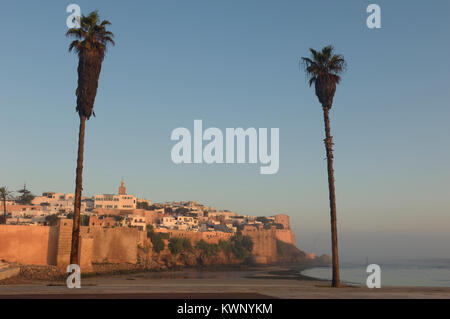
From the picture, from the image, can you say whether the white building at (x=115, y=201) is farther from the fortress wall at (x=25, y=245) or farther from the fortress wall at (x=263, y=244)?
the fortress wall at (x=25, y=245)

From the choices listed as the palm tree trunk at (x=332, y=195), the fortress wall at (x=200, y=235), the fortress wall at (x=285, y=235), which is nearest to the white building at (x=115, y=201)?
the fortress wall at (x=200, y=235)

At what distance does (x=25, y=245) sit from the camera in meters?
57.0

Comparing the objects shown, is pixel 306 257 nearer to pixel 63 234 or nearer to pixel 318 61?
pixel 63 234

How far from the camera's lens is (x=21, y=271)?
45438 millimetres

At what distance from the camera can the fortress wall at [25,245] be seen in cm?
5644

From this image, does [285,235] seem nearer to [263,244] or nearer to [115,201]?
[263,244]

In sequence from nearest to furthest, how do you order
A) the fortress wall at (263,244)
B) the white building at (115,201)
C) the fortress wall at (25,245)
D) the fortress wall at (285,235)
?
the fortress wall at (25,245) < the white building at (115,201) < the fortress wall at (263,244) < the fortress wall at (285,235)

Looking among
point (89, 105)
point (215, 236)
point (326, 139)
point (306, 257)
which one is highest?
point (89, 105)

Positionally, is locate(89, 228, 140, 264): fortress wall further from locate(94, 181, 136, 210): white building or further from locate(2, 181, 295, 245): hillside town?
locate(94, 181, 136, 210): white building

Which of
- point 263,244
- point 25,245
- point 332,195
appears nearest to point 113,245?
point 25,245

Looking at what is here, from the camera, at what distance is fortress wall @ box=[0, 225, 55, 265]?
5644cm
